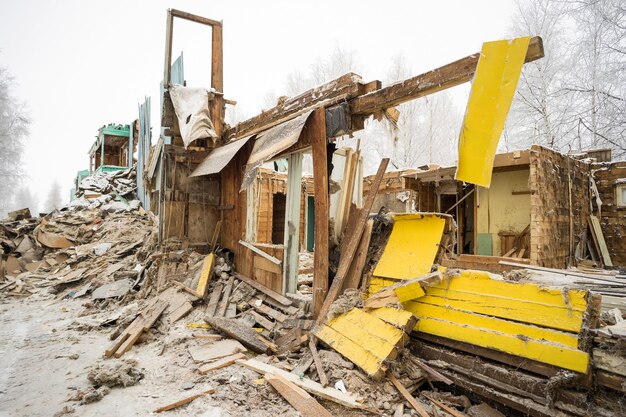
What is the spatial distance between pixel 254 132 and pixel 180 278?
3676 millimetres

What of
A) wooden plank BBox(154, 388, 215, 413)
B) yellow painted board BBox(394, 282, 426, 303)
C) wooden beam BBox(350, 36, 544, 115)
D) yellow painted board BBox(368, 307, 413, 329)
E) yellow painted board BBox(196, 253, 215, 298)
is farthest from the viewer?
yellow painted board BBox(196, 253, 215, 298)

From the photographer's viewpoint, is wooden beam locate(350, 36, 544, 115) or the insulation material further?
wooden beam locate(350, 36, 544, 115)

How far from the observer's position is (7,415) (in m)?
3.23

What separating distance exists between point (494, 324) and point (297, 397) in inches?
89.6

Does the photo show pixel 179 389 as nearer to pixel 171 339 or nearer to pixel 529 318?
pixel 171 339

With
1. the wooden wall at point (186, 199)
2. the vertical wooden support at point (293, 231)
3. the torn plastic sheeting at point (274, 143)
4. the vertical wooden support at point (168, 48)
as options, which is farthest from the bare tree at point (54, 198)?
the vertical wooden support at point (293, 231)

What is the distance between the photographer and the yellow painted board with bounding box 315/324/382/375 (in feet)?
11.7

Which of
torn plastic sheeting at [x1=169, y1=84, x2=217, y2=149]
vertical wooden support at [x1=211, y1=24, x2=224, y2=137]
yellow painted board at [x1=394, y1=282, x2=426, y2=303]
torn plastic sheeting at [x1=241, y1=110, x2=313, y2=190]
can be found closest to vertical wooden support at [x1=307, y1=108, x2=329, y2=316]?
torn plastic sheeting at [x1=241, y1=110, x2=313, y2=190]

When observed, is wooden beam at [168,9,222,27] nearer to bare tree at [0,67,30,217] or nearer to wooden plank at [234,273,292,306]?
wooden plank at [234,273,292,306]

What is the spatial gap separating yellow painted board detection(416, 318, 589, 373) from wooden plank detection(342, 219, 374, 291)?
119 centimetres

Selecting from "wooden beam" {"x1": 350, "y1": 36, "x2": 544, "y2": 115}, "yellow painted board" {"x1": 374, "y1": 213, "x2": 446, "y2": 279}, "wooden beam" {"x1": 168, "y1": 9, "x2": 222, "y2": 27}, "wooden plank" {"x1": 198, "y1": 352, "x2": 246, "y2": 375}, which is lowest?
"wooden plank" {"x1": 198, "y1": 352, "x2": 246, "y2": 375}

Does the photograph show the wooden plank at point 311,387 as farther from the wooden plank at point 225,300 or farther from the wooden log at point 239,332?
the wooden plank at point 225,300

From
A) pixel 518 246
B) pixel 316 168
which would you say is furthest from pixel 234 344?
pixel 518 246

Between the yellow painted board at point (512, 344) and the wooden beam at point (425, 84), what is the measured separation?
2792 millimetres
